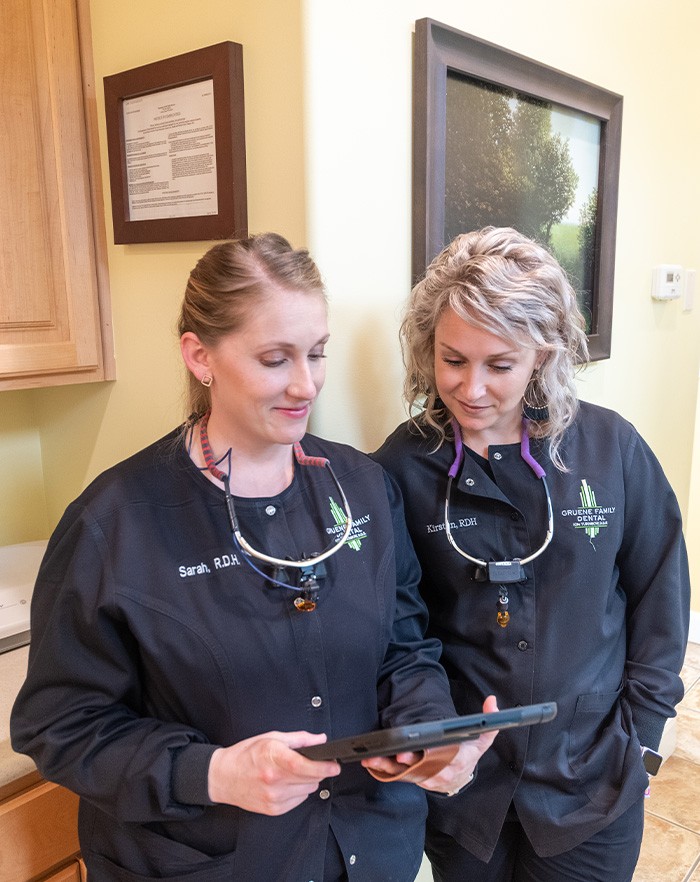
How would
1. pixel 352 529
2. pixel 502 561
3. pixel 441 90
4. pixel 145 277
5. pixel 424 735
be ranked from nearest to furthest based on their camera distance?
1. pixel 424 735
2. pixel 352 529
3. pixel 502 561
4. pixel 441 90
5. pixel 145 277

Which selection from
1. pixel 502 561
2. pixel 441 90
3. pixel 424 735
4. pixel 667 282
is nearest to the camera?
pixel 424 735

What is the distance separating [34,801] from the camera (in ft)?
3.96

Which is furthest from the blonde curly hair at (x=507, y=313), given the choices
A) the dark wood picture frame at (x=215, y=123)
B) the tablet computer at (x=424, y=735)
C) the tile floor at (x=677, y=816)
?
the tile floor at (x=677, y=816)

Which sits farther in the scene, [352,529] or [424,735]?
[352,529]

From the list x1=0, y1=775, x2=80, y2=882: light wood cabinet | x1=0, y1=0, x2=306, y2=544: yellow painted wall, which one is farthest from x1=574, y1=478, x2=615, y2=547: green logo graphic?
x1=0, y1=775, x2=80, y2=882: light wood cabinet

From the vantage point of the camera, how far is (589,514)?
1.30 meters

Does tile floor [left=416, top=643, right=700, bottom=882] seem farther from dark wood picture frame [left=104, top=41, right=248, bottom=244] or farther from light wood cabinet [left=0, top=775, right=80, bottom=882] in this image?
dark wood picture frame [left=104, top=41, right=248, bottom=244]

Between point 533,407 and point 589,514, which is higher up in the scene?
point 533,407

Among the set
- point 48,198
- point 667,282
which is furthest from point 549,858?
point 667,282

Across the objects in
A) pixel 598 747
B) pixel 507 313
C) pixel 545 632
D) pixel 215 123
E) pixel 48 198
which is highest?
pixel 215 123

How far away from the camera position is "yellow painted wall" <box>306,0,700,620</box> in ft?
4.17

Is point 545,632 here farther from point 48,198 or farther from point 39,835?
point 48,198

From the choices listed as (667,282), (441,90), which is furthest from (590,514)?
(667,282)

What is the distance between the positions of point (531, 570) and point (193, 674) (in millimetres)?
571
